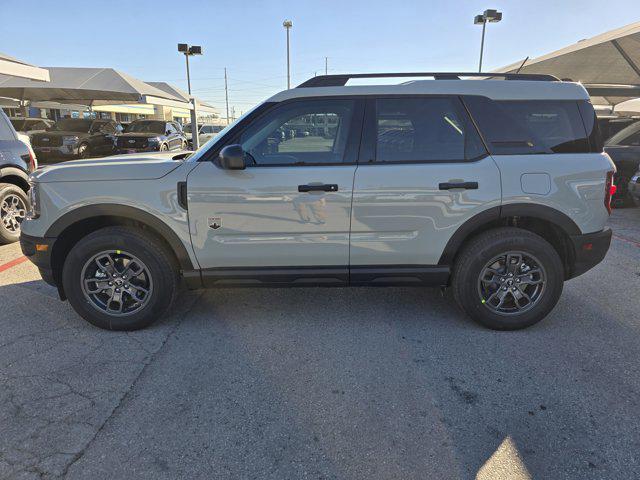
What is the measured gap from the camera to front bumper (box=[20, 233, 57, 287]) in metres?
3.35

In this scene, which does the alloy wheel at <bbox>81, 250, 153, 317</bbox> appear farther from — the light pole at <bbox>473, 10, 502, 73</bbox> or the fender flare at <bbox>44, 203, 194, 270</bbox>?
the light pole at <bbox>473, 10, 502, 73</bbox>

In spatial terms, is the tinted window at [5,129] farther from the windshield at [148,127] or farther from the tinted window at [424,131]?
the windshield at [148,127]

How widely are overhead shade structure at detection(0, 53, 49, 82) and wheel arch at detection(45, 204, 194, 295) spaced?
7.68 m

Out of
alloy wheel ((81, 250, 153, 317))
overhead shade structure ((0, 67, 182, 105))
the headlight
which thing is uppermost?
overhead shade structure ((0, 67, 182, 105))

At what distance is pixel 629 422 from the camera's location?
2445mm

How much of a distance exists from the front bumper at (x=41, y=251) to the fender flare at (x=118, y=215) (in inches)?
2.7

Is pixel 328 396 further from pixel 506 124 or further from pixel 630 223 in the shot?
pixel 630 223

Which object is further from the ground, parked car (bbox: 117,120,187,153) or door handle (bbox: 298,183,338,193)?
parked car (bbox: 117,120,187,153)

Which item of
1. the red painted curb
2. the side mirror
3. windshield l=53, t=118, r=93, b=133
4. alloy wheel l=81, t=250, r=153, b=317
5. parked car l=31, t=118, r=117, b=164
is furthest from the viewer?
windshield l=53, t=118, r=93, b=133

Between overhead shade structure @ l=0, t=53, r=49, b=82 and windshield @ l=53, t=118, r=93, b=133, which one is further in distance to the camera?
windshield @ l=53, t=118, r=93, b=133

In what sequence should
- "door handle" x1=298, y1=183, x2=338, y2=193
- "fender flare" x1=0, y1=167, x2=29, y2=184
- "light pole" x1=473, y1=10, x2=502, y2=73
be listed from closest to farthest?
"door handle" x1=298, y1=183, x2=338, y2=193
"fender flare" x1=0, y1=167, x2=29, y2=184
"light pole" x1=473, y1=10, x2=502, y2=73

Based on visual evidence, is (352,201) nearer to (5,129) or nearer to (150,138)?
(5,129)

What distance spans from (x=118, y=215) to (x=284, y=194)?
126 centimetres

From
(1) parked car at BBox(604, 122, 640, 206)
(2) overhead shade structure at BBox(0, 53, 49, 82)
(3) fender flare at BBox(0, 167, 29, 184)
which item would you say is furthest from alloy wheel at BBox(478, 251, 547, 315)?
(2) overhead shade structure at BBox(0, 53, 49, 82)
